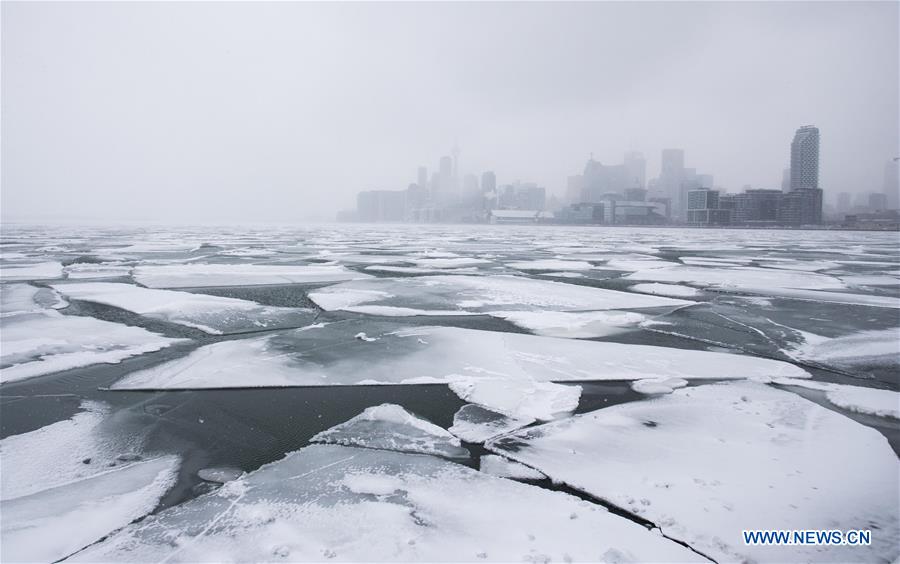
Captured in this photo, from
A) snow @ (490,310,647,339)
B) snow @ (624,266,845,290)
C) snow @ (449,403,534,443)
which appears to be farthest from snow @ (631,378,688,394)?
snow @ (624,266,845,290)

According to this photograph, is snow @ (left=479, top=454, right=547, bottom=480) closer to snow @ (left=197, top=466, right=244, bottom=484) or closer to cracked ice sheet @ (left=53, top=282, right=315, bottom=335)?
snow @ (left=197, top=466, right=244, bottom=484)

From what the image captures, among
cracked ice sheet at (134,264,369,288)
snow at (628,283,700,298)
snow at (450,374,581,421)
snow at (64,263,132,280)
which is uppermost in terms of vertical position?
snow at (64,263,132,280)

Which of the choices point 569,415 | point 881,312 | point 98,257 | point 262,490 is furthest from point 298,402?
point 98,257

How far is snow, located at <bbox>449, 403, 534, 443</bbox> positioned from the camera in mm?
2752

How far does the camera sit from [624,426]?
2852 millimetres

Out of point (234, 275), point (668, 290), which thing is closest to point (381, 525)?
point (668, 290)

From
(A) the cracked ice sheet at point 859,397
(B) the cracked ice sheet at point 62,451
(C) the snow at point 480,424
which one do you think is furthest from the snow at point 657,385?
(B) the cracked ice sheet at point 62,451

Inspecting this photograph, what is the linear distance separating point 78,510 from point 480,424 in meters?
1.94

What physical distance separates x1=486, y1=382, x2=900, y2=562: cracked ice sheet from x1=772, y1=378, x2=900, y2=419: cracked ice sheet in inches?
10.1

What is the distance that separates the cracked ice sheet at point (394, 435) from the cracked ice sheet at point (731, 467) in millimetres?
270

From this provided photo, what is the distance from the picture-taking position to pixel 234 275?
9.55m

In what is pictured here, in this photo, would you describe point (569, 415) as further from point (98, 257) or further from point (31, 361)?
point (98, 257)

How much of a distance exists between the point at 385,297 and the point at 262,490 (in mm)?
5060

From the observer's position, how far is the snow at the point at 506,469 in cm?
231
